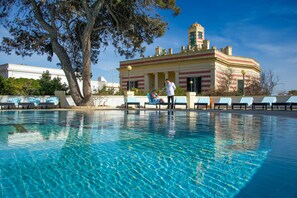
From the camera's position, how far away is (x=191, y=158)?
3662 mm

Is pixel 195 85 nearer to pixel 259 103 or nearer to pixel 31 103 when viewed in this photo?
pixel 259 103

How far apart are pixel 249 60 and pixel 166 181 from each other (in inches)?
1215

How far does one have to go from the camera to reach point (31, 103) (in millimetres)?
16750

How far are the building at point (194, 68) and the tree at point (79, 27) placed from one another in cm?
746

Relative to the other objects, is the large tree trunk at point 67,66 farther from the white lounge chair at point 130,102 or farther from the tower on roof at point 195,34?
the tower on roof at point 195,34

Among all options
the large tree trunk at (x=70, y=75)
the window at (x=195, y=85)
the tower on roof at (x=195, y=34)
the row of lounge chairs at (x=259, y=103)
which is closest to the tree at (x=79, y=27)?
the large tree trunk at (x=70, y=75)

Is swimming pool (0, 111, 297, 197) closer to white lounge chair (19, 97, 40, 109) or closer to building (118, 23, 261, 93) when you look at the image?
white lounge chair (19, 97, 40, 109)

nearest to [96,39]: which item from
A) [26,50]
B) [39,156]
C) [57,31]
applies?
[57,31]

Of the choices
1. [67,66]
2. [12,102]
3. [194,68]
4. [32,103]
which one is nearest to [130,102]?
[67,66]

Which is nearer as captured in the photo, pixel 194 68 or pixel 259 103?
pixel 259 103

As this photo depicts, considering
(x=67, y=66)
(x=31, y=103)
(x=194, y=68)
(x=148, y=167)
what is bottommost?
(x=148, y=167)

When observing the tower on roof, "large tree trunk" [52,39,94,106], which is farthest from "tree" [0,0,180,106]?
the tower on roof

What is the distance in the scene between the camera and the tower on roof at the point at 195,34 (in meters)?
33.2

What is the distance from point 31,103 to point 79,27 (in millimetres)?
5840
